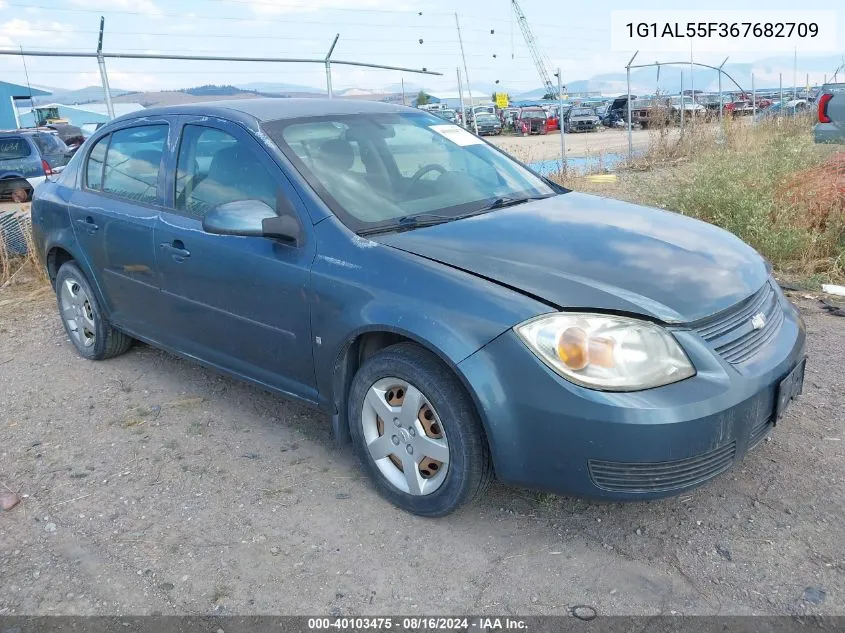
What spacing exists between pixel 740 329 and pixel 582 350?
2.24 feet

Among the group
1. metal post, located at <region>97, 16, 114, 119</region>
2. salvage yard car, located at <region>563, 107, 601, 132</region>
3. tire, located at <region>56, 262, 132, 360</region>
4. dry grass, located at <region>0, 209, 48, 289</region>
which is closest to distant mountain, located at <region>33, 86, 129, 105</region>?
metal post, located at <region>97, 16, 114, 119</region>

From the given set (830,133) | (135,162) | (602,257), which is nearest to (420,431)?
(602,257)

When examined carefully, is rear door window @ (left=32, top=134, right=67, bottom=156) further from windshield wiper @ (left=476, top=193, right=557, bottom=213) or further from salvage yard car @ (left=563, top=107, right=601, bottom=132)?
salvage yard car @ (left=563, top=107, right=601, bottom=132)

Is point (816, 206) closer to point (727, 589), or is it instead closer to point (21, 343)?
point (727, 589)

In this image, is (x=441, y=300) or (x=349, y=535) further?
(x=349, y=535)

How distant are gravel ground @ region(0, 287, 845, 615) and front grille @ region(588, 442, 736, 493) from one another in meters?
0.32

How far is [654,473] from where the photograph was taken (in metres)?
2.47

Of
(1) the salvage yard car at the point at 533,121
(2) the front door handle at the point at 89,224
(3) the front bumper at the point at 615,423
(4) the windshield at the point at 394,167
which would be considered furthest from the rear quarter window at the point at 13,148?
(1) the salvage yard car at the point at 533,121

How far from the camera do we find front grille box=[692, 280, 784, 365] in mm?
2586

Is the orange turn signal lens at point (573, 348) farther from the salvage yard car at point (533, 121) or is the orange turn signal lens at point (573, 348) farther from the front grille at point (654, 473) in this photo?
the salvage yard car at point (533, 121)

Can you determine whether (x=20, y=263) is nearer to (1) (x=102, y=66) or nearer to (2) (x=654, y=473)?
(1) (x=102, y=66)

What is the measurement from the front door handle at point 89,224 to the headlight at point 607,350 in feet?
10.1

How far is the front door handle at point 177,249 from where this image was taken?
3.70 metres

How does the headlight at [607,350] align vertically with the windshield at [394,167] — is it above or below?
below
